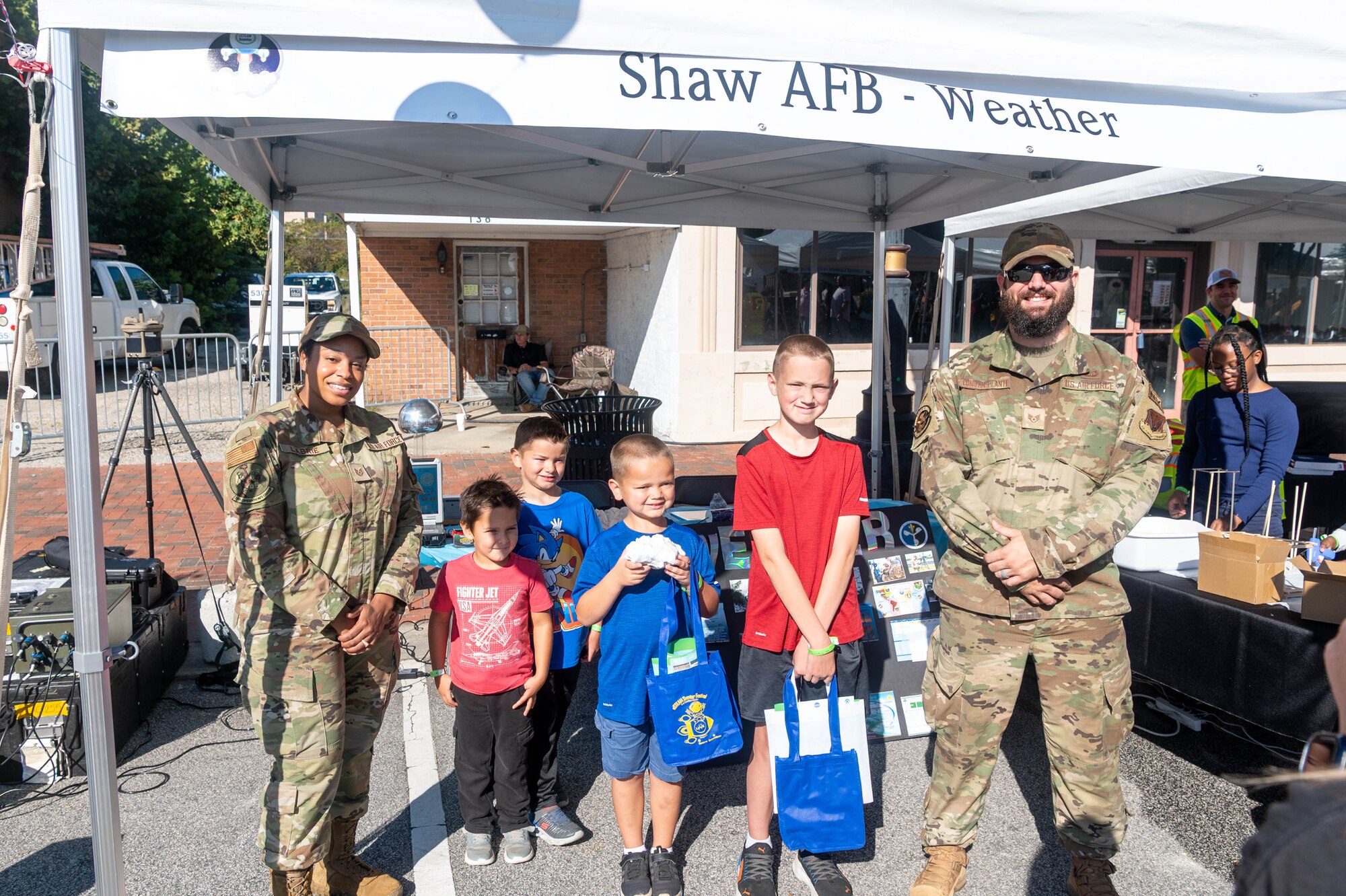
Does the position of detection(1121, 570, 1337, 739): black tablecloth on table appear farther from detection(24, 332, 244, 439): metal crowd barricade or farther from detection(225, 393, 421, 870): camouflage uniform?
detection(24, 332, 244, 439): metal crowd barricade

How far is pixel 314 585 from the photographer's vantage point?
8.25ft

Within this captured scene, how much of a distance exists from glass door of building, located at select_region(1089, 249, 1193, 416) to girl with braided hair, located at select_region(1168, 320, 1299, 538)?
8.12 m

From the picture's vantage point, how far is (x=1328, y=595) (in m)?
2.89

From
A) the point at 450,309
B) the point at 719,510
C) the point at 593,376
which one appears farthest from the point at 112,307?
the point at 719,510

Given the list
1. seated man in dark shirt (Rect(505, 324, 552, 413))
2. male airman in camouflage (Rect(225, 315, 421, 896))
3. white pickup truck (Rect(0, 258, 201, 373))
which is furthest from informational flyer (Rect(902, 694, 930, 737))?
white pickup truck (Rect(0, 258, 201, 373))

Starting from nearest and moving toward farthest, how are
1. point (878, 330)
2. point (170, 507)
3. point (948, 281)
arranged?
point (878, 330) < point (948, 281) < point (170, 507)

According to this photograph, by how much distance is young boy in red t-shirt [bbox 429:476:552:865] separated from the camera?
117 inches

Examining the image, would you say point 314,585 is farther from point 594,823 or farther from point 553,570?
point 594,823

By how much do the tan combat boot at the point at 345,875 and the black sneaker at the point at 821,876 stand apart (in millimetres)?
1279

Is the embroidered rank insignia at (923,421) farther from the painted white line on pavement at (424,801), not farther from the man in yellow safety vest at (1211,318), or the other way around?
the man in yellow safety vest at (1211,318)

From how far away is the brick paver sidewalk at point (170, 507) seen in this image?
6504 millimetres

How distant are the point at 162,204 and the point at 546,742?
2874 centimetres

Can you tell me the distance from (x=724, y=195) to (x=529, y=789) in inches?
134

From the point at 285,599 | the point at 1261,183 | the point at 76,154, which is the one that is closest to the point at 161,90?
the point at 76,154
